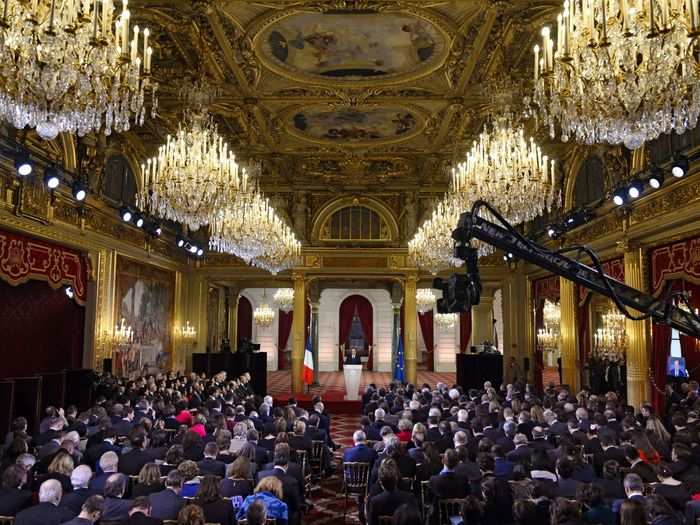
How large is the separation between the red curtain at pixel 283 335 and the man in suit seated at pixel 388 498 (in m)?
25.8

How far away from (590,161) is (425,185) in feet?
19.9

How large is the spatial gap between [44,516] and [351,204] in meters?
15.8

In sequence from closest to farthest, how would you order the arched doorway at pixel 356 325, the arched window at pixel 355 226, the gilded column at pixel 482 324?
the arched window at pixel 355 226 < the gilded column at pixel 482 324 < the arched doorway at pixel 356 325

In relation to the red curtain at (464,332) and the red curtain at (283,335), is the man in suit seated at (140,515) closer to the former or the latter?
the red curtain at (464,332)

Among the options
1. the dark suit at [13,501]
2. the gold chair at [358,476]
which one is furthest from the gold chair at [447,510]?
the dark suit at [13,501]

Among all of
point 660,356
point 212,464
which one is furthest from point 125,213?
point 660,356

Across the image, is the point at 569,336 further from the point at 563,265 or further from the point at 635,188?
the point at 563,265

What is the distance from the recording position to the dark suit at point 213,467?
596 cm

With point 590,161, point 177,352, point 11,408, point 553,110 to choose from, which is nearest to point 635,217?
point 590,161

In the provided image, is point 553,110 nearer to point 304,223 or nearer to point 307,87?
point 307,87

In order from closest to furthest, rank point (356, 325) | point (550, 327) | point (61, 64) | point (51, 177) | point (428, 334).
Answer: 1. point (61, 64)
2. point (51, 177)
3. point (550, 327)
4. point (356, 325)
5. point (428, 334)

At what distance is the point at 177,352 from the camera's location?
17.3 m

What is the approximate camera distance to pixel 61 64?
4.61 metres

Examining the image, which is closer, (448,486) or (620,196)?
(448,486)
